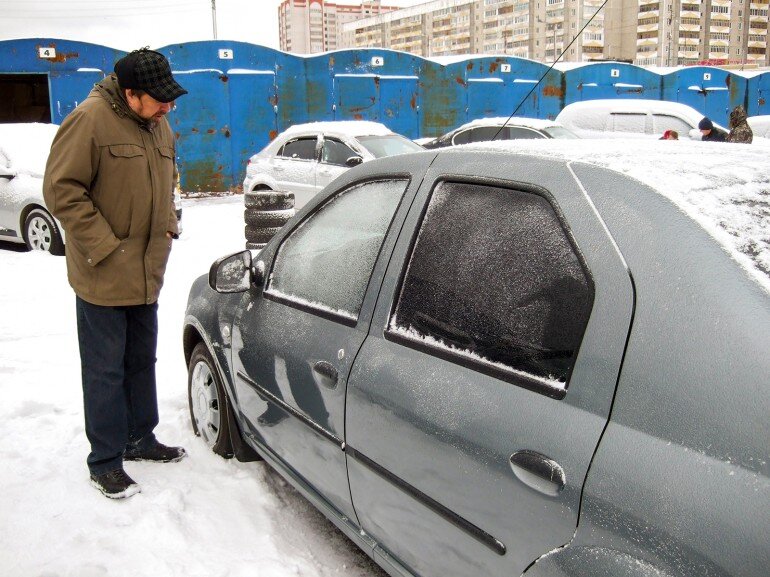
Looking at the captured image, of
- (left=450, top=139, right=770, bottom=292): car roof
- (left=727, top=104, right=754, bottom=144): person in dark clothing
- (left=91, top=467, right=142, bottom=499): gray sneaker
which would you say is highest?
(left=727, top=104, right=754, bottom=144): person in dark clothing

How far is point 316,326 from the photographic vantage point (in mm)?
2441

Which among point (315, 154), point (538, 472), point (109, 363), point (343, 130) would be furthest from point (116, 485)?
point (343, 130)

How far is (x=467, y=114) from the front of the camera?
18234 mm

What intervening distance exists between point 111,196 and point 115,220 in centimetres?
10

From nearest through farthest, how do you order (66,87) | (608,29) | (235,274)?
(235,274)
(66,87)
(608,29)

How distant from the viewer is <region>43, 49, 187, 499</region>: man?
276cm

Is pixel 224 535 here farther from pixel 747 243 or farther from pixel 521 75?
pixel 521 75

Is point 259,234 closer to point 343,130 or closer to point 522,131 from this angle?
point 343,130

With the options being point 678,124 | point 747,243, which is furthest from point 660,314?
point 678,124

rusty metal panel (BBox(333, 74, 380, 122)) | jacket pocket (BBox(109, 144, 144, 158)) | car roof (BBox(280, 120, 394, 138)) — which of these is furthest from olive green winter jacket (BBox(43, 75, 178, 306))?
rusty metal panel (BBox(333, 74, 380, 122))

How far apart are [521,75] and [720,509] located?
61.6ft

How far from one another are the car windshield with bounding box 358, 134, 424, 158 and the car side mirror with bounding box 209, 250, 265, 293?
7422 millimetres

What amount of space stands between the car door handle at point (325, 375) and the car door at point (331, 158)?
26.5 feet

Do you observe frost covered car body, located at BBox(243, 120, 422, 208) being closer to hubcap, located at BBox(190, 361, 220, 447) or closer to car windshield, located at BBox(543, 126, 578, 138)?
car windshield, located at BBox(543, 126, 578, 138)
